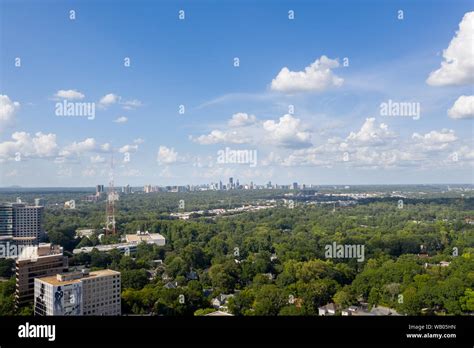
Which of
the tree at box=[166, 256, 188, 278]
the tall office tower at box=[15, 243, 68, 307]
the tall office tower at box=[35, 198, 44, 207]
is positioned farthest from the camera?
the tall office tower at box=[35, 198, 44, 207]

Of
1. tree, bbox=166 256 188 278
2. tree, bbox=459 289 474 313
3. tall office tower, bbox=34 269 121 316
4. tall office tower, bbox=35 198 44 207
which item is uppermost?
tall office tower, bbox=35 198 44 207

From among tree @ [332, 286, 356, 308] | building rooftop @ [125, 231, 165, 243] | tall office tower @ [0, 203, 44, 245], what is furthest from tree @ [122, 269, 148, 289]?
tall office tower @ [0, 203, 44, 245]

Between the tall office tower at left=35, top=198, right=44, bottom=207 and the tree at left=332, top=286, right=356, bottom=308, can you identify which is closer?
the tree at left=332, top=286, right=356, bottom=308

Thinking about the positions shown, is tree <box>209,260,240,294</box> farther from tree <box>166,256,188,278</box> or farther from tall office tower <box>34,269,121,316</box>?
tall office tower <box>34,269,121,316</box>

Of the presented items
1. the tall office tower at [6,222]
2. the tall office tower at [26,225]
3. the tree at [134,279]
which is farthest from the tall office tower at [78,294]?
the tall office tower at [6,222]

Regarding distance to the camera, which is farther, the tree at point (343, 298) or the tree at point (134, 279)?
the tree at point (134, 279)

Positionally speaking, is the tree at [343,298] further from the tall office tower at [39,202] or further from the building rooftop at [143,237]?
the tall office tower at [39,202]
